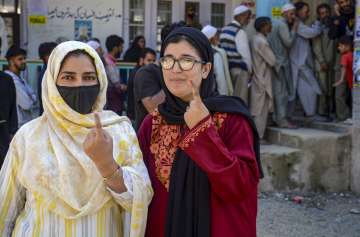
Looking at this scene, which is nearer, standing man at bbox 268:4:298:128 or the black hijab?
the black hijab

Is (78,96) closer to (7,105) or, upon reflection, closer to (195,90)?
(195,90)

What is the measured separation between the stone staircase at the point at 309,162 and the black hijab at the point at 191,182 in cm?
422

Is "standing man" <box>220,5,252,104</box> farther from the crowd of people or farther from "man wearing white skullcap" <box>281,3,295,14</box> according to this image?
the crowd of people

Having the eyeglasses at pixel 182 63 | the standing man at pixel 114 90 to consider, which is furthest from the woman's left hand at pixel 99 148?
the standing man at pixel 114 90

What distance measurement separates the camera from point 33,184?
2.14 m

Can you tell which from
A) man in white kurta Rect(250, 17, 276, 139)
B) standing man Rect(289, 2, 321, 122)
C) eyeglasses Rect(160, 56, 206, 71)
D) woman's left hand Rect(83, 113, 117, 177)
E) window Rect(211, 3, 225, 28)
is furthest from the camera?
window Rect(211, 3, 225, 28)

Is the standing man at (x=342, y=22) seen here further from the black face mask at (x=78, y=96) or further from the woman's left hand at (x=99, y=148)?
the woman's left hand at (x=99, y=148)

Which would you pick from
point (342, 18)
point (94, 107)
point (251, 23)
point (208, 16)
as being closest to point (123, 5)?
point (208, 16)

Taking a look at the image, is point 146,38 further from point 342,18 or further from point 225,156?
point 225,156

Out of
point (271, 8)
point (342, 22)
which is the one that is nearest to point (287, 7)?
Result: point (271, 8)

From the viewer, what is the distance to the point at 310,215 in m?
5.66

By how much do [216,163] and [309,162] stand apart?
471cm

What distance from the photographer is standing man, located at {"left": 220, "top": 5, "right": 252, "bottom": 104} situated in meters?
6.71

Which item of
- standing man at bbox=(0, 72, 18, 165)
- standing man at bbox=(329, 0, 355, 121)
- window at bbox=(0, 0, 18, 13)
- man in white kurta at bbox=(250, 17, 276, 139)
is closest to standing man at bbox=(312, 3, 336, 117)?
standing man at bbox=(329, 0, 355, 121)
